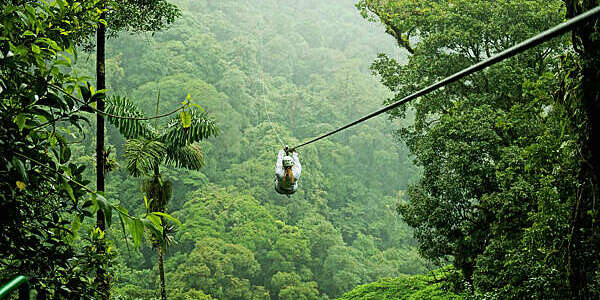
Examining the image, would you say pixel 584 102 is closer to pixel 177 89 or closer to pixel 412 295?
pixel 412 295

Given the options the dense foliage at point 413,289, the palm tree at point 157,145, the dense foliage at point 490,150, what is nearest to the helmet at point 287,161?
the palm tree at point 157,145

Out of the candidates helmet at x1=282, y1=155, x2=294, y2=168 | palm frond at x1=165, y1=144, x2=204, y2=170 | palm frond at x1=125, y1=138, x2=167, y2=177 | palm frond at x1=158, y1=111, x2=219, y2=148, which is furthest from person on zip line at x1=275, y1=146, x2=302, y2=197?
palm frond at x1=165, y1=144, x2=204, y2=170

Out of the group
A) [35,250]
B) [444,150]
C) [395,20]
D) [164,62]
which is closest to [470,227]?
[444,150]

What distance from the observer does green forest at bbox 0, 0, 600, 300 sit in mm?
1407

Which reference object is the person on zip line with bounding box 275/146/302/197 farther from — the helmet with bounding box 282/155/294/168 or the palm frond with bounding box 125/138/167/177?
the palm frond with bounding box 125/138/167/177

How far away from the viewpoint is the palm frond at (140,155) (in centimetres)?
541

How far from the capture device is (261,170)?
76.3 ft

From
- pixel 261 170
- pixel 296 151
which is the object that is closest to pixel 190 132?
pixel 296 151

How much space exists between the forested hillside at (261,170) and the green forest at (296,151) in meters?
0.11

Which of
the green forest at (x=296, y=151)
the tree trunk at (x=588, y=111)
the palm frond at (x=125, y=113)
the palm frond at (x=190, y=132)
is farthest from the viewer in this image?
the palm frond at (x=190, y=132)

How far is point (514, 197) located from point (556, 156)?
1.89 meters

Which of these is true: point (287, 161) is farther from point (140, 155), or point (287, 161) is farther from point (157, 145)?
point (157, 145)

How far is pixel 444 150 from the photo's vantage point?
6789 millimetres

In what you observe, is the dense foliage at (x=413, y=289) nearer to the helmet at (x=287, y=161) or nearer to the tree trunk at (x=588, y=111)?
the helmet at (x=287, y=161)
